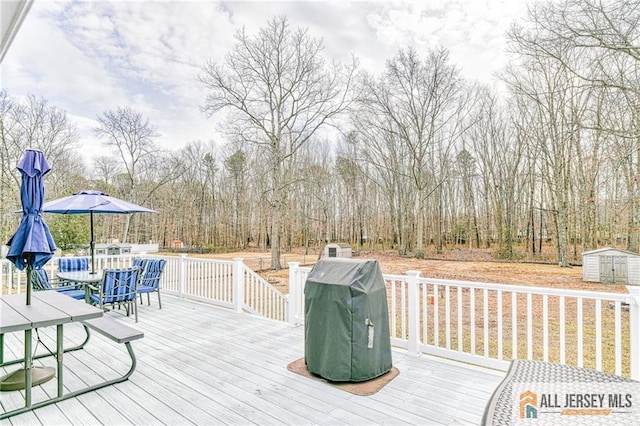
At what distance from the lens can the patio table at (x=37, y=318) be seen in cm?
251

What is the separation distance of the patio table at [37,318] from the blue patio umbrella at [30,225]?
7.7 inches

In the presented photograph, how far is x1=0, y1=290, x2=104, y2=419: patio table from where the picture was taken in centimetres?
251

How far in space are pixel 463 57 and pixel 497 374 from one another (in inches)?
644

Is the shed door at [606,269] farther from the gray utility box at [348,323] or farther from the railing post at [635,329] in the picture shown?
the gray utility box at [348,323]

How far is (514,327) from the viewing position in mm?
3291

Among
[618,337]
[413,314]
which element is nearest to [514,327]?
[618,337]

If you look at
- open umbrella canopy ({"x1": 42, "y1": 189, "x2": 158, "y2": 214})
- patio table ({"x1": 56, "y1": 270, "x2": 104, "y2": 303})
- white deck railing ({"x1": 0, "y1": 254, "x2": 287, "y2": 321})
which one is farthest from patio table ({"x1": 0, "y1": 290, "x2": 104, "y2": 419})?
white deck railing ({"x1": 0, "y1": 254, "x2": 287, "y2": 321})

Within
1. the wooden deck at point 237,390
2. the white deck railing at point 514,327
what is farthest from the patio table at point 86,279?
the white deck railing at point 514,327

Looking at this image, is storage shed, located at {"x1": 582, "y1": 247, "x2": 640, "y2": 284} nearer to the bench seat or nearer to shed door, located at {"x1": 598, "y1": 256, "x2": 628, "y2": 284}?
shed door, located at {"x1": 598, "y1": 256, "x2": 628, "y2": 284}

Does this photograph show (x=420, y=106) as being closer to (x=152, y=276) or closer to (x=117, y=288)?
(x=152, y=276)

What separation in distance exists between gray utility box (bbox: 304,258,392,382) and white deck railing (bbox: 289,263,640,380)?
2.53 ft

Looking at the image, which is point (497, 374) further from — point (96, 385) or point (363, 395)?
point (96, 385)

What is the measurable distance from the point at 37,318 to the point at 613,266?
40.7 feet

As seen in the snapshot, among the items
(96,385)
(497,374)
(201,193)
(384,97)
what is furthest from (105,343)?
(201,193)
